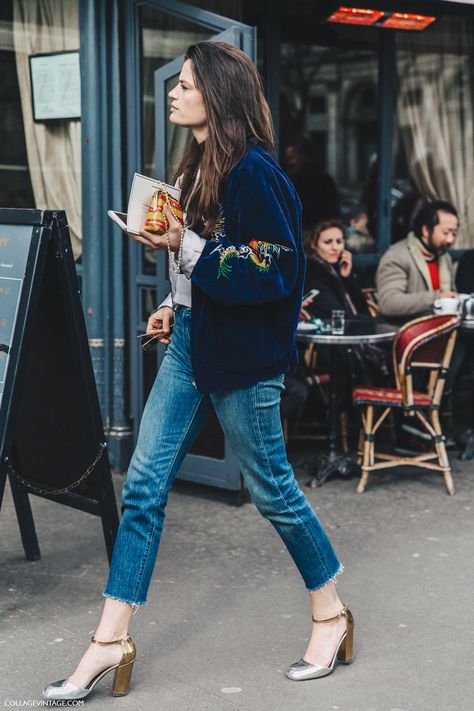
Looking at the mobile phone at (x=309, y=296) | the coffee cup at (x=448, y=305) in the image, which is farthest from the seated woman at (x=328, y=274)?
the coffee cup at (x=448, y=305)

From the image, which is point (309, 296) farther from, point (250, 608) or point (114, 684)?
point (114, 684)

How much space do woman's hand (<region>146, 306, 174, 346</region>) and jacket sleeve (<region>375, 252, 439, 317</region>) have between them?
3455mm

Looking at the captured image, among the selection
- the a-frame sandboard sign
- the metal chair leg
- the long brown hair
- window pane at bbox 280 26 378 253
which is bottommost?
the metal chair leg

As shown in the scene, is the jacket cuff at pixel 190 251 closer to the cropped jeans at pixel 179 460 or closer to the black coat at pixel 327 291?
the cropped jeans at pixel 179 460

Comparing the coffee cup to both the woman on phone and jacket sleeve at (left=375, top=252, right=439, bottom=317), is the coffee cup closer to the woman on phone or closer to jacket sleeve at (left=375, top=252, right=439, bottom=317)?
jacket sleeve at (left=375, top=252, right=439, bottom=317)

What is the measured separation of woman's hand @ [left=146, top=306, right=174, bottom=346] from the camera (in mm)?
3701

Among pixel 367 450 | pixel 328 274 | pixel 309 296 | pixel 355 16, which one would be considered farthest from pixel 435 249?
pixel 355 16

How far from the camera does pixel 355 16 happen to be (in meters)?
7.91

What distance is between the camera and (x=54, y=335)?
13.8 ft

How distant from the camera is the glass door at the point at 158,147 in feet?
18.6

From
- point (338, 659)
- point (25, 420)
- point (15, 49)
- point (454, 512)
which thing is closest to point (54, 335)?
point (25, 420)

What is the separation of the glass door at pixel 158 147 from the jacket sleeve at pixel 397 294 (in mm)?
1654

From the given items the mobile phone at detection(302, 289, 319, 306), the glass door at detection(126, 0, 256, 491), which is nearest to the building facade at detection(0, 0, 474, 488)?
the glass door at detection(126, 0, 256, 491)

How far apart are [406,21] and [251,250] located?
5410 mm
